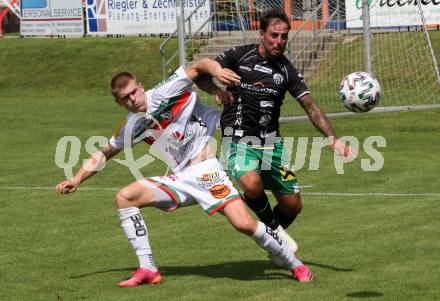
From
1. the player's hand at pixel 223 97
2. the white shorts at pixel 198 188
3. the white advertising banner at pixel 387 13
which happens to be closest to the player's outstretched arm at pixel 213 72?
the player's hand at pixel 223 97

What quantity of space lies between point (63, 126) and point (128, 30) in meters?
17.9

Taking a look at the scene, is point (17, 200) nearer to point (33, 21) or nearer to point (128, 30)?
point (128, 30)

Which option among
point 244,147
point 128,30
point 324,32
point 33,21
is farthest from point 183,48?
point 33,21

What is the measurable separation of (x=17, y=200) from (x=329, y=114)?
10.8 meters

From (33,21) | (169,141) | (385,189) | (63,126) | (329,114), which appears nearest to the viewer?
(169,141)

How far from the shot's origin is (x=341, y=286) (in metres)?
9.69

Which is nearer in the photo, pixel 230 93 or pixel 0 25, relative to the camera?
pixel 230 93

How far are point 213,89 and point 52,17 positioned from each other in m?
39.7

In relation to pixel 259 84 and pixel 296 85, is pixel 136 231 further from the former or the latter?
pixel 296 85

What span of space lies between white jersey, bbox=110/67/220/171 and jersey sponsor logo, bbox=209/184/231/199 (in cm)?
41

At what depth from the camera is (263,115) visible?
1097 centimetres

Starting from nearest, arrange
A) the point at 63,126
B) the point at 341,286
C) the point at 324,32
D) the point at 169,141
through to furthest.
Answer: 1. the point at 341,286
2. the point at 169,141
3. the point at 63,126
4. the point at 324,32

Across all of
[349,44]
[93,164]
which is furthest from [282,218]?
[349,44]

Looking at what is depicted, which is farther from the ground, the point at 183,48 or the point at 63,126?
the point at 183,48
